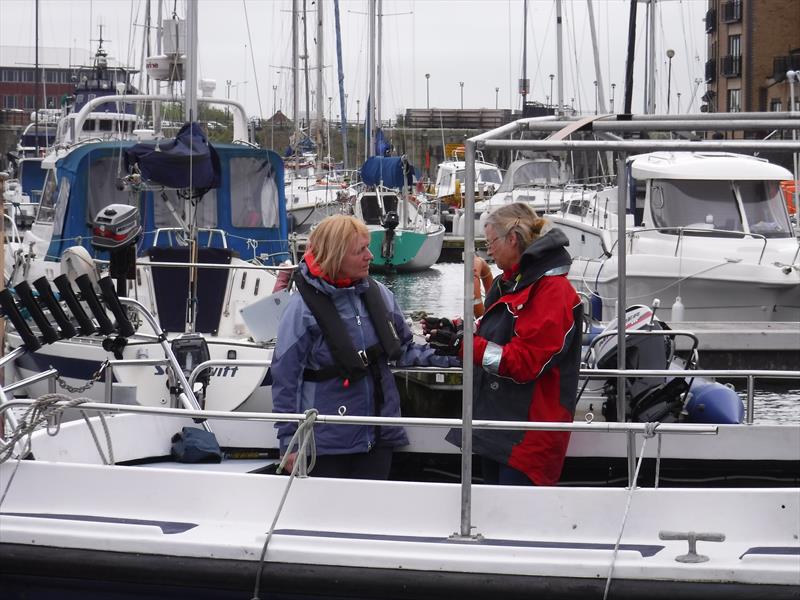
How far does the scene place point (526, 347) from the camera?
13.7 feet

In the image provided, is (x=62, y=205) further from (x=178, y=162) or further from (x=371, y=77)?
(x=371, y=77)

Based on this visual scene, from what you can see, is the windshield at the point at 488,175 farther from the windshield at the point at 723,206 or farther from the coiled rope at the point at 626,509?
the coiled rope at the point at 626,509

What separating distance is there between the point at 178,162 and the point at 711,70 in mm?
49707

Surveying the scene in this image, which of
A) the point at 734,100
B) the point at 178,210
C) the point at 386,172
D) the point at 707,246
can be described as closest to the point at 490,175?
the point at 386,172

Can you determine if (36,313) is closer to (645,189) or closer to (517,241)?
(517,241)

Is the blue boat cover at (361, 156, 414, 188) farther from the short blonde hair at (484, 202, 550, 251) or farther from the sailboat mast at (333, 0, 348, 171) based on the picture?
the short blonde hair at (484, 202, 550, 251)

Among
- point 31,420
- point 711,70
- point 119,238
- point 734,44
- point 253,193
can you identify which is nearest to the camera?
point 31,420

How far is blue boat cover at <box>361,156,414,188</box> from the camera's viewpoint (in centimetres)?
2575

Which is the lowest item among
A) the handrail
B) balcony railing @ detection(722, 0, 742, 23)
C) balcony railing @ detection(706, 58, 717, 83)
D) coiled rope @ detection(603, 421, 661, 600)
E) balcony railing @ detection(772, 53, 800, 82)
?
coiled rope @ detection(603, 421, 661, 600)

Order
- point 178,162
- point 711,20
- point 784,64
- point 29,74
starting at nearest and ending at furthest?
1. point 178,162
2. point 784,64
3. point 711,20
4. point 29,74

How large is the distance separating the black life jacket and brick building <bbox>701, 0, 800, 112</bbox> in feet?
146

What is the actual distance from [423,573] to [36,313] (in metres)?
2.01

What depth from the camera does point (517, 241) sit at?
4.34 m

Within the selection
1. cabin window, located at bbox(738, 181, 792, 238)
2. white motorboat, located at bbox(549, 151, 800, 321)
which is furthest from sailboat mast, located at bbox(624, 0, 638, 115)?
cabin window, located at bbox(738, 181, 792, 238)
